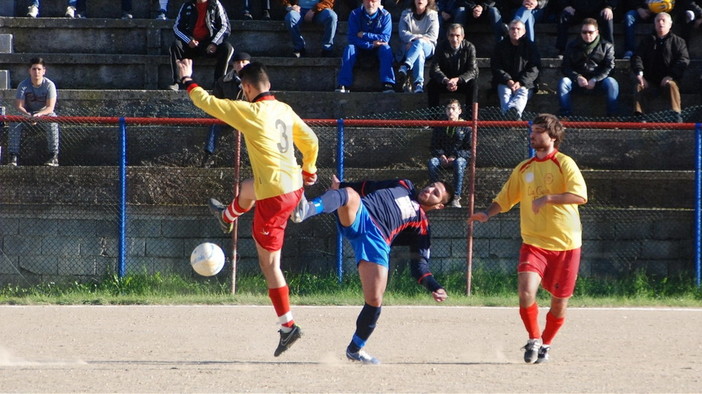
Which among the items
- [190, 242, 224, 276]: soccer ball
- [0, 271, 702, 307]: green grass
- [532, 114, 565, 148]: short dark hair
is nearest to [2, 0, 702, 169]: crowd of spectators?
[0, 271, 702, 307]: green grass

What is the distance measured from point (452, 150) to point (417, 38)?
8.13 ft

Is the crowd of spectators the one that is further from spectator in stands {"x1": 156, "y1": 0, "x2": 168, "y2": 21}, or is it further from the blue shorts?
the blue shorts

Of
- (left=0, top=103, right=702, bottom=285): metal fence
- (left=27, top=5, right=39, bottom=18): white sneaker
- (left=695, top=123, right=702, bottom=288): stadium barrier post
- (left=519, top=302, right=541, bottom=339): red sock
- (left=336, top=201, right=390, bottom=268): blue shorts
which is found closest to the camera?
(left=336, top=201, right=390, bottom=268): blue shorts

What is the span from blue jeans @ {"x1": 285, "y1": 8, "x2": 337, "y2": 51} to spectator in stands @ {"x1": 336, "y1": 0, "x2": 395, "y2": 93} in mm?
705

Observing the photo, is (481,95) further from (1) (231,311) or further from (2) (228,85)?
(1) (231,311)

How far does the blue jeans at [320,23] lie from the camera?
15.8m

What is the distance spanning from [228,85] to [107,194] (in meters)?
2.13

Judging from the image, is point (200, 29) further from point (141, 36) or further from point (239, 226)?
point (239, 226)

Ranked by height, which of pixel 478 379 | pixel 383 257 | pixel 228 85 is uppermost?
pixel 228 85

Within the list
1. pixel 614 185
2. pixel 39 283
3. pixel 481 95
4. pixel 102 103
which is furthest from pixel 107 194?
pixel 614 185

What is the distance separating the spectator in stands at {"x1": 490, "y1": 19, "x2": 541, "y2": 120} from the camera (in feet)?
46.2

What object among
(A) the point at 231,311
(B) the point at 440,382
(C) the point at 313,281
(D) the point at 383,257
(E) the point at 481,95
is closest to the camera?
(B) the point at 440,382

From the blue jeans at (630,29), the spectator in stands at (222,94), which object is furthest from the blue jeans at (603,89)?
the spectator in stands at (222,94)

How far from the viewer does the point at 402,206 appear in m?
8.27
